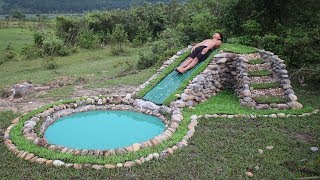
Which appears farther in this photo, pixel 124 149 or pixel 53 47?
pixel 53 47

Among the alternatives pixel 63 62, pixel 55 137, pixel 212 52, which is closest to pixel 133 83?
pixel 212 52

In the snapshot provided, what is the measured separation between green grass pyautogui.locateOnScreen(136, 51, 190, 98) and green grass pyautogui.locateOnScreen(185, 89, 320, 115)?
1929mm

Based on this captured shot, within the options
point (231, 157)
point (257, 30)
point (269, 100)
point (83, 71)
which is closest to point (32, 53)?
point (83, 71)

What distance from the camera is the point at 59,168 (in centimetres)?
757

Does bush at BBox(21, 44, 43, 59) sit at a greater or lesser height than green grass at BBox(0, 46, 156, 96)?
lesser

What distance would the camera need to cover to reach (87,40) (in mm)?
25328

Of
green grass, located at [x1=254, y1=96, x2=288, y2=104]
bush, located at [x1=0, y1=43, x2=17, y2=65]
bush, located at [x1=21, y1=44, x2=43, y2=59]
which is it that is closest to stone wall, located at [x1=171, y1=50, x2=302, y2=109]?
green grass, located at [x1=254, y1=96, x2=288, y2=104]

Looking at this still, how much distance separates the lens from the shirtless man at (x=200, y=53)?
1308cm

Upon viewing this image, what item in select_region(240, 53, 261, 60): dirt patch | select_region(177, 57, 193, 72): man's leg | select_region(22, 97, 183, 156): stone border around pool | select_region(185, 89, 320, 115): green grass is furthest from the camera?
select_region(177, 57, 193, 72): man's leg

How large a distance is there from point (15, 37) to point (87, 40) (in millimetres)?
9273

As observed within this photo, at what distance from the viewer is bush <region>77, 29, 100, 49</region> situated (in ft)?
82.7

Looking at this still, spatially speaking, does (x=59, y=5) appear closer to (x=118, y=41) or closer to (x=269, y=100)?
(x=118, y=41)

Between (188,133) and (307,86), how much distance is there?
6.35m

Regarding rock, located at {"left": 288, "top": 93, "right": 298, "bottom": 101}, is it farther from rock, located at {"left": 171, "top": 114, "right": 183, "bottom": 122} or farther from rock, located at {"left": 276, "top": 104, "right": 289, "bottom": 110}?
rock, located at {"left": 171, "top": 114, "right": 183, "bottom": 122}
